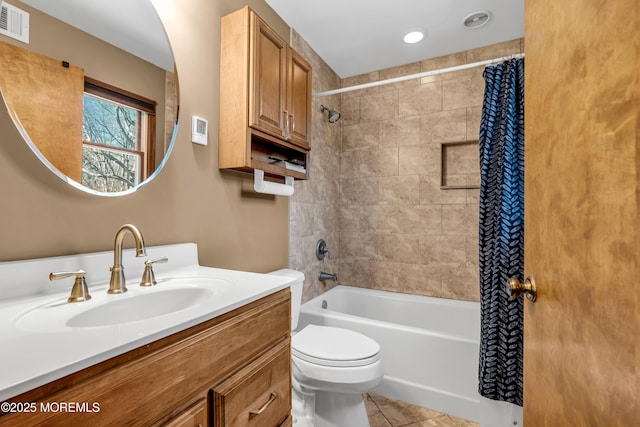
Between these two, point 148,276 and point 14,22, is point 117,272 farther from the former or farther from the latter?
point 14,22

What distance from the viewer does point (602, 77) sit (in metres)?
0.49

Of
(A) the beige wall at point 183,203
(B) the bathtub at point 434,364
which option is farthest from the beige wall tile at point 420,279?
(A) the beige wall at point 183,203

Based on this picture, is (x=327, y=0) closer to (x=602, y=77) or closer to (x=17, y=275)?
(x=602, y=77)

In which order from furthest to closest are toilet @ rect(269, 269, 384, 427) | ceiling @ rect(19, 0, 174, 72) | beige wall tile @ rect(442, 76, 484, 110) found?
beige wall tile @ rect(442, 76, 484, 110) < toilet @ rect(269, 269, 384, 427) < ceiling @ rect(19, 0, 174, 72)

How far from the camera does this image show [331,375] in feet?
4.27

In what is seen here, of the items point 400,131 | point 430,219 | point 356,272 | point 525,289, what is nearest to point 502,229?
point 525,289

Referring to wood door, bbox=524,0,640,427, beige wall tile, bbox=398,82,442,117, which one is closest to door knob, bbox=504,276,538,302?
wood door, bbox=524,0,640,427

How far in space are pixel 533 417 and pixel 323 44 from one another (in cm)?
243

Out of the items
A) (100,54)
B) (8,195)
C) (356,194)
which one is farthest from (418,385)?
(100,54)

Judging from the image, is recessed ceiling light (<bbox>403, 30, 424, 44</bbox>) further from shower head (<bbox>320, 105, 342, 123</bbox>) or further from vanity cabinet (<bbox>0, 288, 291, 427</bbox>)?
vanity cabinet (<bbox>0, 288, 291, 427</bbox>)

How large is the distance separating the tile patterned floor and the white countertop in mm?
1255

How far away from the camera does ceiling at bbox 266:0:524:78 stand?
1.84 metres

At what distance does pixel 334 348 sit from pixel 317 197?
128 cm

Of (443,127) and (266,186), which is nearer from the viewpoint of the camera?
(266,186)
